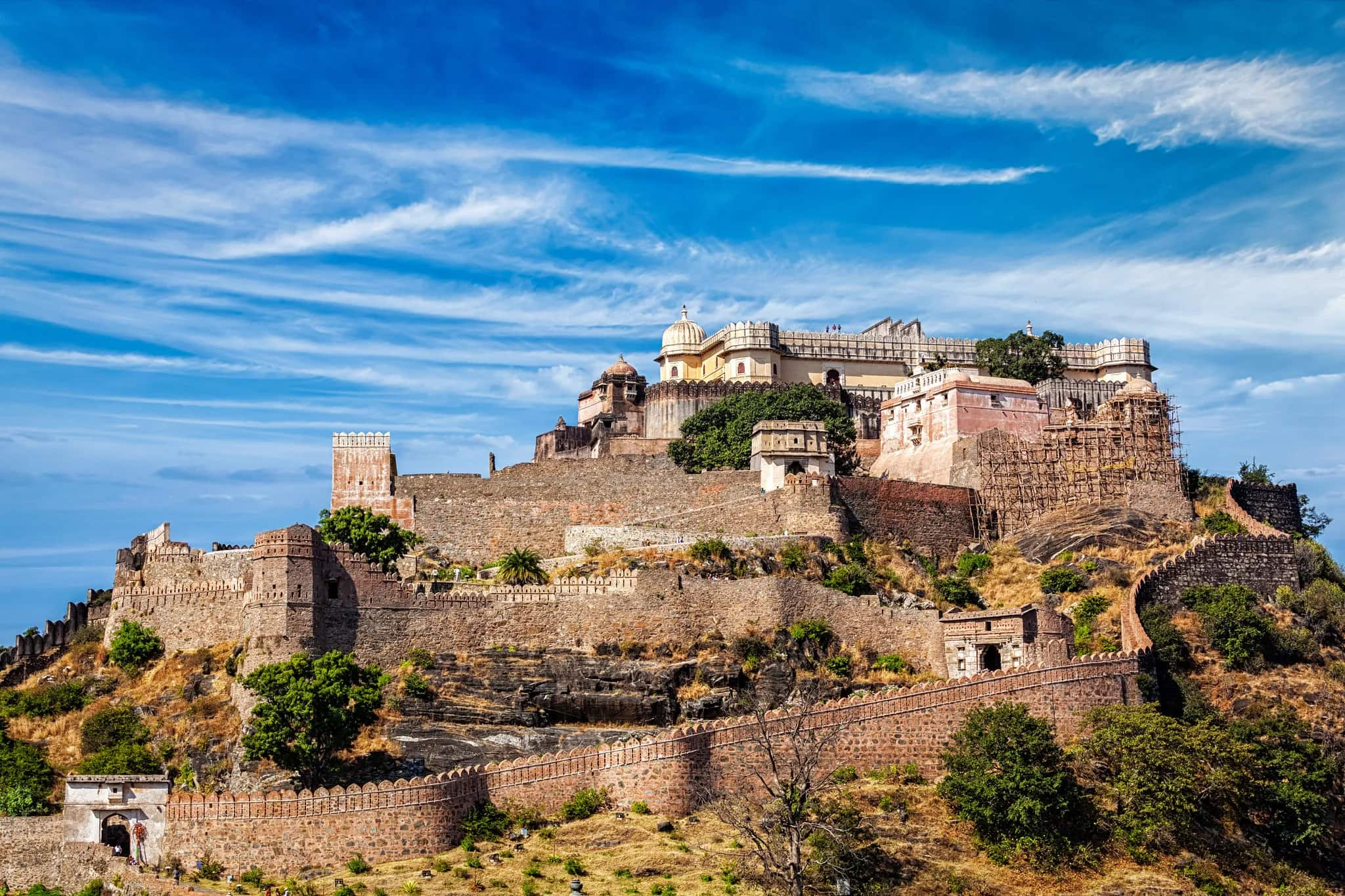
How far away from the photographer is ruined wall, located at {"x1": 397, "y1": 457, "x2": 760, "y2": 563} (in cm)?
7312

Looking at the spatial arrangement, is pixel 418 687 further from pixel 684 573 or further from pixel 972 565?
pixel 972 565

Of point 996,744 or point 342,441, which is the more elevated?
point 342,441

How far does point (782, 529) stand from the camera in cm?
7081

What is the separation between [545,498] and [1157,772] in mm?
30729

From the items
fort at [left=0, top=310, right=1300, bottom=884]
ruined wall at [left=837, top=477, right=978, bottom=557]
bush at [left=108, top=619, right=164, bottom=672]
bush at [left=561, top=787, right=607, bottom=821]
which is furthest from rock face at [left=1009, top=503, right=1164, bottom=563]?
bush at [left=108, top=619, right=164, bottom=672]

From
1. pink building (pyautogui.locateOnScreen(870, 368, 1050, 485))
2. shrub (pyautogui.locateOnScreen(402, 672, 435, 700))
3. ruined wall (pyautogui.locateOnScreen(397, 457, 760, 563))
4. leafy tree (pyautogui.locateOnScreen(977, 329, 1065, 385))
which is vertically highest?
leafy tree (pyautogui.locateOnScreen(977, 329, 1065, 385))

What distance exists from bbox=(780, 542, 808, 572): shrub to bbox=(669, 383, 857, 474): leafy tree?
352 inches

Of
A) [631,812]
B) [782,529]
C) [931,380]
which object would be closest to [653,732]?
[631,812]

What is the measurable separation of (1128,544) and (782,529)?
13588 mm

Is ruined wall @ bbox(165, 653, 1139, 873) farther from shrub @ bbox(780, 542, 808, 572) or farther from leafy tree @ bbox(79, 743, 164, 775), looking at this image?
shrub @ bbox(780, 542, 808, 572)

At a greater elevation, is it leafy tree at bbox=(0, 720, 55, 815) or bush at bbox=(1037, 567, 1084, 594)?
bush at bbox=(1037, 567, 1084, 594)

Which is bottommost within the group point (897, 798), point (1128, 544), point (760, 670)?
point (897, 798)

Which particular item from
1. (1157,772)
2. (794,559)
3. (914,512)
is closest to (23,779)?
(794,559)

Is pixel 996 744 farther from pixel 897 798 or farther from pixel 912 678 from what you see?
pixel 912 678
